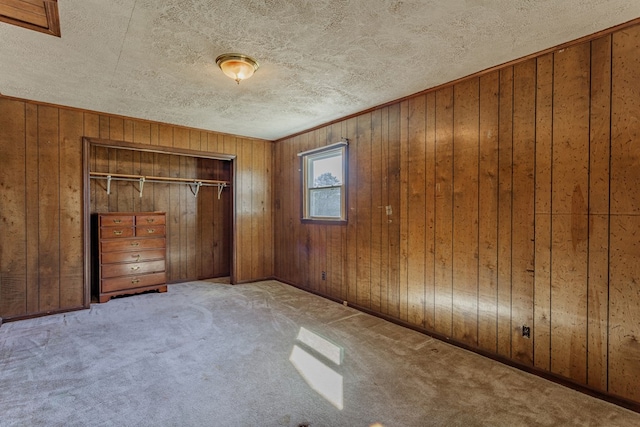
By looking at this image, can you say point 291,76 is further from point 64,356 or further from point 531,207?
point 64,356

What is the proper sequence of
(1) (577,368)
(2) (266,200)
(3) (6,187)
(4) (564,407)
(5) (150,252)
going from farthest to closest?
(2) (266,200) < (5) (150,252) < (3) (6,187) < (1) (577,368) < (4) (564,407)

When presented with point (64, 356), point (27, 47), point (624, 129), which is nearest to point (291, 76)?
point (27, 47)

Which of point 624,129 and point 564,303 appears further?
point 564,303

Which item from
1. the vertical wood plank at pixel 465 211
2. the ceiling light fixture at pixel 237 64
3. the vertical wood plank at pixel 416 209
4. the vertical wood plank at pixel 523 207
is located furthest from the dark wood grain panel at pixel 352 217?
the vertical wood plank at pixel 523 207

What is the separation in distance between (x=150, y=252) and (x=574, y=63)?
514 centimetres

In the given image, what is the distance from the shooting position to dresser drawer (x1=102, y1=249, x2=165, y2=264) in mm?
4137

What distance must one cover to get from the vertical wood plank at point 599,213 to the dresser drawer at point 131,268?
490 centimetres

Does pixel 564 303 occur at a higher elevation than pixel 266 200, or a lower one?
lower

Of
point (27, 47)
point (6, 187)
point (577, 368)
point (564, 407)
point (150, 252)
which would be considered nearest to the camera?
point (564, 407)

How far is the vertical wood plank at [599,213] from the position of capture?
203 centimetres

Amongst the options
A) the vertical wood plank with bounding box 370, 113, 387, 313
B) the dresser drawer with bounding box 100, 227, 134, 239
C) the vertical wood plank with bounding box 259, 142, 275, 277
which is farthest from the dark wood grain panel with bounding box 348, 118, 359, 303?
the dresser drawer with bounding box 100, 227, 134, 239

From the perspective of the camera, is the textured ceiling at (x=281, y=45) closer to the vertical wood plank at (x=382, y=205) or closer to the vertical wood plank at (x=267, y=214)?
the vertical wood plank at (x=382, y=205)

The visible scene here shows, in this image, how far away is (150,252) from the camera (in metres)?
4.49

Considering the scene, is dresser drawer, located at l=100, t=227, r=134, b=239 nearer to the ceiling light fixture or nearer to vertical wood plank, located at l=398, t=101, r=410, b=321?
the ceiling light fixture
